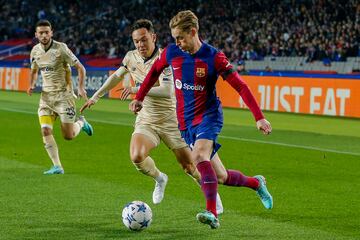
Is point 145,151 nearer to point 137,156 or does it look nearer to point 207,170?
point 137,156

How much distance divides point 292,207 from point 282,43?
977 inches

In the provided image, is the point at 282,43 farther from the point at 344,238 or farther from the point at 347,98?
the point at 344,238

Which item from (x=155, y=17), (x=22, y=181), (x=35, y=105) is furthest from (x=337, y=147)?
(x=155, y=17)

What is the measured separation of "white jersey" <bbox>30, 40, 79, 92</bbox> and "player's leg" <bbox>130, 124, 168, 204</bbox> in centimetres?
366

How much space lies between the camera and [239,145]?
16.6 m

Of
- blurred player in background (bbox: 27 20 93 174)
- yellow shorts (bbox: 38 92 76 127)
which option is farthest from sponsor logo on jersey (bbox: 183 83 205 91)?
yellow shorts (bbox: 38 92 76 127)

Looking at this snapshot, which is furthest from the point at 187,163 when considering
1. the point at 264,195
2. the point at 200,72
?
the point at 200,72

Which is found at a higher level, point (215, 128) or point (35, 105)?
point (215, 128)

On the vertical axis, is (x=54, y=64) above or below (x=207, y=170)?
above

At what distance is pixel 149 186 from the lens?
35.7ft

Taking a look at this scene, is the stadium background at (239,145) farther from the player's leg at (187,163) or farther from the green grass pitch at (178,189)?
the player's leg at (187,163)

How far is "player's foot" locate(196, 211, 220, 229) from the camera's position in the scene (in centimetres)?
717

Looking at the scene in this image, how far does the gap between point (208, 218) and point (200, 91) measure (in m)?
1.27

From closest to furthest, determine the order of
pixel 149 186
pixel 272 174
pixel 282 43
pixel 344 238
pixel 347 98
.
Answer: pixel 344 238
pixel 149 186
pixel 272 174
pixel 347 98
pixel 282 43
